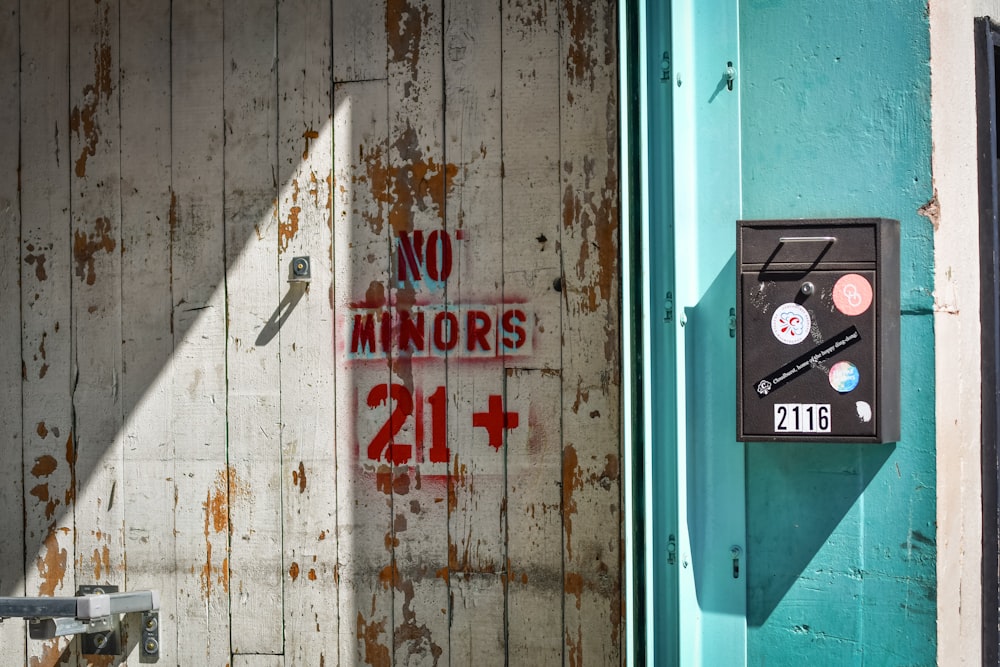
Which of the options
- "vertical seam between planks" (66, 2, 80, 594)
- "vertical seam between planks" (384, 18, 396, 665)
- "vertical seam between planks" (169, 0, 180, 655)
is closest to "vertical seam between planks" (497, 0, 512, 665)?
"vertical seam between planks" (384, 18, 396, 665)

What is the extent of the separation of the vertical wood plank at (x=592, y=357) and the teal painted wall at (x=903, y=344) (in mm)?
351

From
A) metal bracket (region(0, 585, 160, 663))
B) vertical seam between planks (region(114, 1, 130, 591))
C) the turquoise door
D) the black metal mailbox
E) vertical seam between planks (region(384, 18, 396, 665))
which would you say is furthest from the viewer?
vertical seam between planks (region(114, 1, 130, 591))

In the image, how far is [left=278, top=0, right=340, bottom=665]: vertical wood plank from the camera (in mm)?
2297

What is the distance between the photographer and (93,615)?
2146 mm

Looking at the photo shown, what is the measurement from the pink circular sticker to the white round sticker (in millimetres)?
72

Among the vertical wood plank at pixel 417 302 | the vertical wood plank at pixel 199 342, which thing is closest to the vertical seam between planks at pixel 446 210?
the vertical wood plank at pixel 417 302

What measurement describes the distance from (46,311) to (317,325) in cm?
78

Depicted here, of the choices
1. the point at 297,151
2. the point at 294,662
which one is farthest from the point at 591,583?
the point at 297,151

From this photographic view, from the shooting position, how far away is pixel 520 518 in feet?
7.26

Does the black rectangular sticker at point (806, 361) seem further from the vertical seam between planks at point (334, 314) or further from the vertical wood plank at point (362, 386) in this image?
the vertical seam between planks at point (334, 314)

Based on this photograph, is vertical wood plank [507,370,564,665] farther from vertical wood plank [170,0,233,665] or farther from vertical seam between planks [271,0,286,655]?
vertical wood plank [170,0,233,665]

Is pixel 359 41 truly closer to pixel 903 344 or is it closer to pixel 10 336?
pixel 10 336

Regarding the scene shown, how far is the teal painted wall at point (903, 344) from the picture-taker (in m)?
1.89

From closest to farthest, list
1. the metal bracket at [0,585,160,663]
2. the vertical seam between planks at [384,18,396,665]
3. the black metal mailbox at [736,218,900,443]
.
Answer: the black metal mailbox at [736,218,900,443], the metal bracket at [0,585,160,663], the vertical seam between planks at [384,18,396,665]
